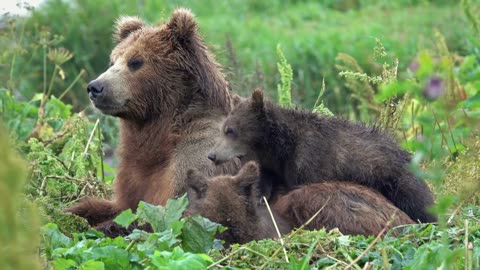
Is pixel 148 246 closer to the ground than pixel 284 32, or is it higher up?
higher up

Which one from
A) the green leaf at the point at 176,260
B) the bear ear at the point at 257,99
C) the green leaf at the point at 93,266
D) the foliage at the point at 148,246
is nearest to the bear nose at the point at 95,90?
the bear ear at the point at 257,99

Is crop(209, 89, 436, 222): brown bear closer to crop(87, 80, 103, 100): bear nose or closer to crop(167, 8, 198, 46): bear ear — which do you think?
crop(167, 8, 198, 46): bear ear

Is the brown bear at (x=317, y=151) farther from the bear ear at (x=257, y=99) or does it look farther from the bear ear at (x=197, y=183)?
the bear ear at (x=197, y=183)

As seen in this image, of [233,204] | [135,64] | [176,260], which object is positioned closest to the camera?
[176,260]

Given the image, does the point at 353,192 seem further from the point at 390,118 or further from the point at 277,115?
the point at 390,118

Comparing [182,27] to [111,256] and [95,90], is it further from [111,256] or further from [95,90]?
[111,256]

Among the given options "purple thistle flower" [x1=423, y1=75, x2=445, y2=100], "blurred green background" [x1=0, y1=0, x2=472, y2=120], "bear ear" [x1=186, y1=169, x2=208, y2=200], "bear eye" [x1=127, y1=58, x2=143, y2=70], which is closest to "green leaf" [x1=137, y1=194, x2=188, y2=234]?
"bear ear" [x1=186, y1=169, x2=208, y2=200]

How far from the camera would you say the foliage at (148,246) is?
4368 millimetres

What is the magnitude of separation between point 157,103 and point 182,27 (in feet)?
1.60

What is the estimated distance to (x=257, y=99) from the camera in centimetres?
645

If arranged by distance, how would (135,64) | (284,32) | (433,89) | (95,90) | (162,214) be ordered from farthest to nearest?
1. (284,32)
2. (135,64)
3. (95,90)
4. (162,214)
5. (433,89)

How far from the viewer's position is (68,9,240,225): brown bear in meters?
6.59

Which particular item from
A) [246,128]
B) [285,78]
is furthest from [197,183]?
[285,78]

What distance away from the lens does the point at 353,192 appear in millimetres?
5984
